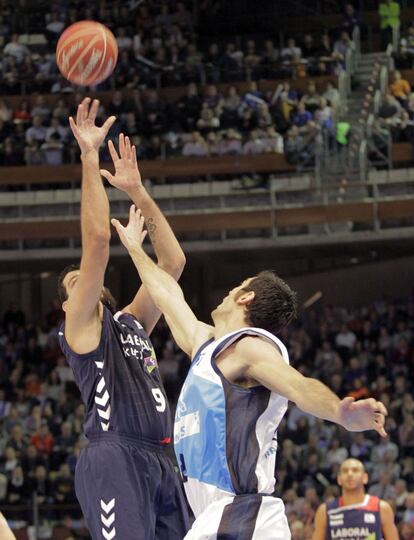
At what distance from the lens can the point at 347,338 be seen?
21094 mm

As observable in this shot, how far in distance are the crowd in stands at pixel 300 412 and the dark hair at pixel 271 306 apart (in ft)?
31.3

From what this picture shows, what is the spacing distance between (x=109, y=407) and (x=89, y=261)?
2.49 feet

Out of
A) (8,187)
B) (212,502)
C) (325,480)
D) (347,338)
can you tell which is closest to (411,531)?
(325,480)

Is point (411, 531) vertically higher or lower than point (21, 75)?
lower

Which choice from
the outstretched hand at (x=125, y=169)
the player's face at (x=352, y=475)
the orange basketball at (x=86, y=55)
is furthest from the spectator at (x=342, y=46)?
the outstretched hand at (x=125, y=169)

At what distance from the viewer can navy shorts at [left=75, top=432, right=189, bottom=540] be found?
5879 mm

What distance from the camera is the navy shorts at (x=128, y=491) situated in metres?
5.88

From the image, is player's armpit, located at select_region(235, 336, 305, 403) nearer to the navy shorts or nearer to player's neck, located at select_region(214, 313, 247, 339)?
player's neck, located at select_region(214, 313, 247, 339)

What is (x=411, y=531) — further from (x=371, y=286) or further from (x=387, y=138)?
(x=371, y=286)

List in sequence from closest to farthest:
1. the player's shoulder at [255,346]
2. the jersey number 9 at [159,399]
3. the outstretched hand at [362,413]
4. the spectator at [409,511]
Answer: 1. the outstretched hand at [362,413]
2. the player's shoulder at [255,346]
3. the jersey number 9 at [159,399]
4. the spectator at [409,511]

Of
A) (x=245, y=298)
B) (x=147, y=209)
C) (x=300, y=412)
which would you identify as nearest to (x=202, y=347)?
(x=245, y=298)

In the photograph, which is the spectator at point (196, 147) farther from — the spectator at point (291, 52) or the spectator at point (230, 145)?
the spectator at point (291, 52)

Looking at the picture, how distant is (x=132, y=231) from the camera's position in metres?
6.11

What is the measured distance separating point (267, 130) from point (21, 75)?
20.4 ft
